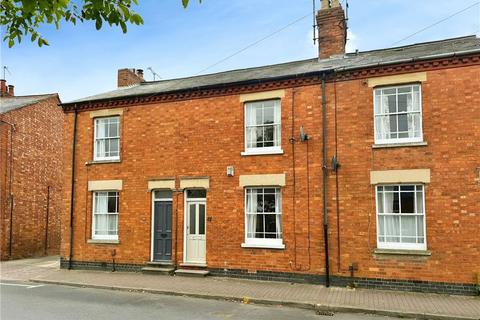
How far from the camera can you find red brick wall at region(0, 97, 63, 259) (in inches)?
766

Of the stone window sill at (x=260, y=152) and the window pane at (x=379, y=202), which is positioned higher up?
the stone window sill at (x=260, y=152)

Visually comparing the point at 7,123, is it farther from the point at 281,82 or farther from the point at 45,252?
the point at 281,82

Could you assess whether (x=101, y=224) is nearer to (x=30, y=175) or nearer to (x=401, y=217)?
(x=30, y=175)

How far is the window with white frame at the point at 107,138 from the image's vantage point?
52.5 ft

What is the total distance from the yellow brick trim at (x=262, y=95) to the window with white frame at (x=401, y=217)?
13.9 feet

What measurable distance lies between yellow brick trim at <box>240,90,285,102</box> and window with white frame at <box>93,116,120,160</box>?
17.2ft

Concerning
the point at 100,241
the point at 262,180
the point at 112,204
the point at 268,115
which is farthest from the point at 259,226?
the point at 100,241

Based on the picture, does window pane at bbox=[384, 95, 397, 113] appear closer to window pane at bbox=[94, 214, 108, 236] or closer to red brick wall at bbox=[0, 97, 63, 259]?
window pane at bbox=[94, 214, 108, 236]

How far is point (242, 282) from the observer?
12953mm

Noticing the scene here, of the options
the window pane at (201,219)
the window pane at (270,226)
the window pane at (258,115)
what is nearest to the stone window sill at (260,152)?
the window pane at (258,115)

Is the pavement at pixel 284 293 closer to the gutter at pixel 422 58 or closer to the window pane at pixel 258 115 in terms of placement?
the window pane at pixel 258 115

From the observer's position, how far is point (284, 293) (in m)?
11.3

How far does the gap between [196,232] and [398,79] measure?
26.5 ft

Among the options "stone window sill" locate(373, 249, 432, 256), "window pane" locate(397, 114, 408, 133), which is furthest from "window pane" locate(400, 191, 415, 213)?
"window pane" locate(397, 114, 408, 133)
